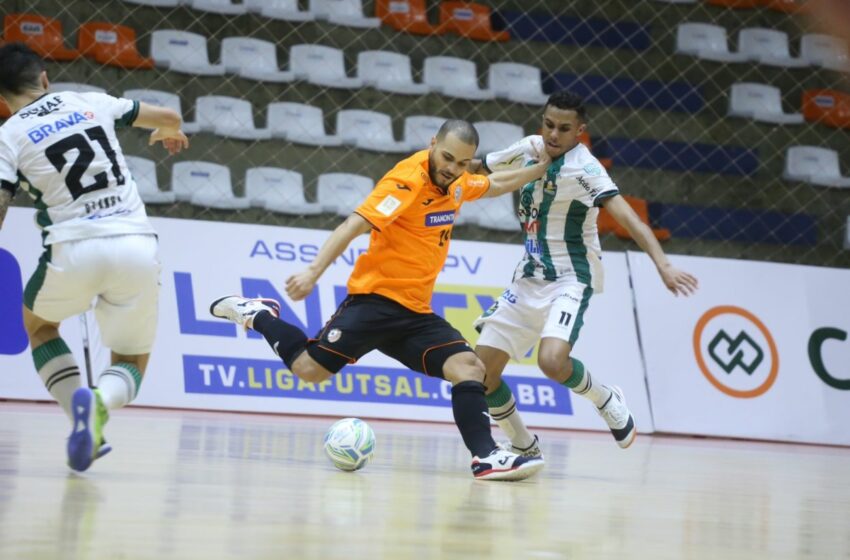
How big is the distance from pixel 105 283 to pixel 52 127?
0.61m

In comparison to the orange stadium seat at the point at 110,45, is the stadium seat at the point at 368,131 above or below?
below

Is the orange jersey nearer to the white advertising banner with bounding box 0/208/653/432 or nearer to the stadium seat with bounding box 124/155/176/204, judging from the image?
the white advertising banner with bounding box 0/208/653/432

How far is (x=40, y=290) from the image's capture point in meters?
4.60

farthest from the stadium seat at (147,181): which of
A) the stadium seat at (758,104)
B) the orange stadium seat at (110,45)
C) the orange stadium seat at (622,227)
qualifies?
the stadium seat at (758,104)

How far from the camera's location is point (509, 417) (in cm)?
645

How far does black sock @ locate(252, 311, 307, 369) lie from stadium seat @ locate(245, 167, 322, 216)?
15.8 feet

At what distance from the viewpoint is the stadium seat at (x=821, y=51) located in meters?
13.5

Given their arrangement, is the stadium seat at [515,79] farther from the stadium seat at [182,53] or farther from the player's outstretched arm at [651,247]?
the player's outstretched arm at [651,247]

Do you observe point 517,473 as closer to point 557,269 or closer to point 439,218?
point 439,218

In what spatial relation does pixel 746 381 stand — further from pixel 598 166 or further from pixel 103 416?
pixel 103 416

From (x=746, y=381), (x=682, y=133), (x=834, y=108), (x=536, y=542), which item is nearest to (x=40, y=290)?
(x=536, y=542)

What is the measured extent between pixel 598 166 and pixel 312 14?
21.5 ft

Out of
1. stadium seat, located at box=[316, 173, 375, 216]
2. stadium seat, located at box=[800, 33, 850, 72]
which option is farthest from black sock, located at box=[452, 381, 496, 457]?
stadium seat, located at box=[800, 33, 850, 72]

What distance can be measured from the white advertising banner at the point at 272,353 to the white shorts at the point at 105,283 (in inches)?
159
